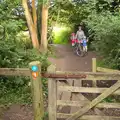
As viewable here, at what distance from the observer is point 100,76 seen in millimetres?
→ 4316

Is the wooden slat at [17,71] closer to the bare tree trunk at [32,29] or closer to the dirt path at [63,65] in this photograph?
the dirt path at [63,65]

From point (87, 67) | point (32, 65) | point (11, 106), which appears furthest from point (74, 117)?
point (87, 67)

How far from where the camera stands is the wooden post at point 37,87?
4.29m

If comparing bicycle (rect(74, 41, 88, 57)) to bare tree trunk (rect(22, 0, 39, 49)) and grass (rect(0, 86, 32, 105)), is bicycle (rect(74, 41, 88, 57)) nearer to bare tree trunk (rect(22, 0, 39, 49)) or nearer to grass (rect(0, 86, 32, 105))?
bare tree trunk (rect(22, 0, 39, 49))

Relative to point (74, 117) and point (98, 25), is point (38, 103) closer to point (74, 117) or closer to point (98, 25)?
point (74, 117)

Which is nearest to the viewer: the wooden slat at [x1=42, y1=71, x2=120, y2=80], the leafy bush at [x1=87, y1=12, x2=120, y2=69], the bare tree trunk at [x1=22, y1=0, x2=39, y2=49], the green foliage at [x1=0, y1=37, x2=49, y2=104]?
the wooden slat at [x1=42, y1=71, x2=120, y2=80]

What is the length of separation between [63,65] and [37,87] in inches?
314

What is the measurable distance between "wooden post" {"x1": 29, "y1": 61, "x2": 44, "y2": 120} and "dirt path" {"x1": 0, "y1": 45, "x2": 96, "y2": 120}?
1178 millimetres

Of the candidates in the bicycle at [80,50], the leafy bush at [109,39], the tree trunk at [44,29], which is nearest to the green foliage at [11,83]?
the leafy bush at [109,39]

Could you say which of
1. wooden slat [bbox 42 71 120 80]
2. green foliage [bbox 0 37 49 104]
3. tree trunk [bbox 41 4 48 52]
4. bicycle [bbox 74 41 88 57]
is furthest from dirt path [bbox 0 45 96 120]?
wooden slat [bbox 42 71 120 80]

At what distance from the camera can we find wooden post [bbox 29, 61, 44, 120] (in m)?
4.29

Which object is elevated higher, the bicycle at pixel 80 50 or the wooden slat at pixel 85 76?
the wooden slat at pixel 85 76

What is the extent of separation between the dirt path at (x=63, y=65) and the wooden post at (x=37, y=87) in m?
1.18

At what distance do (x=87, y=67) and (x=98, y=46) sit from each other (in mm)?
2856
